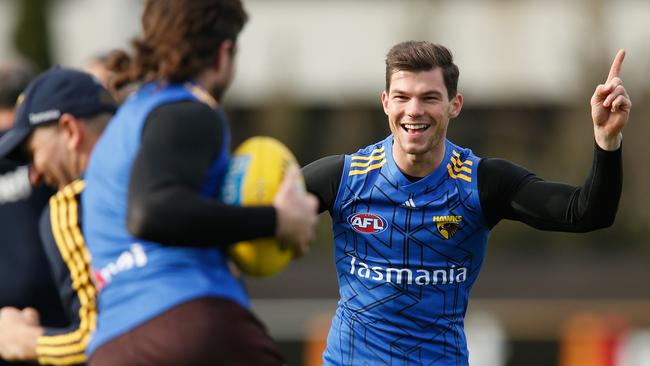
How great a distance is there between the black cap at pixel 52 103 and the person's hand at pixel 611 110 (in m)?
1.76

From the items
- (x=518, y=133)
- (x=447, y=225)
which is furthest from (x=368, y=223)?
(x=518, y=133)

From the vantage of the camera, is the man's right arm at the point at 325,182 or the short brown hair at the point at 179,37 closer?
the short brown hair at the point at 179,37

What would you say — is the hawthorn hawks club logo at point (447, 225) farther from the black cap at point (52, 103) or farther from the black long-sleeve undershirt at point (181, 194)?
the black cap at point (52, 103)

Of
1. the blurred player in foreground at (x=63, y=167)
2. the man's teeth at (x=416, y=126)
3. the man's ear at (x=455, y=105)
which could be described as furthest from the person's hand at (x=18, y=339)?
the man's ear at (x=455, y=105)

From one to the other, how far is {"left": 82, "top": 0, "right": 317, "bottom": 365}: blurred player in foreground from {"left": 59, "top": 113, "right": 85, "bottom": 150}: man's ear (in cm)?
50

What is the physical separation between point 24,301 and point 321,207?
1.54 m

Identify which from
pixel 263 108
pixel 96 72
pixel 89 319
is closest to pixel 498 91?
pixel 263 108

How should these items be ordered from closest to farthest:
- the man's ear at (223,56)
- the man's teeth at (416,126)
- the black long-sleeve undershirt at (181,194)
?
the black long-sleeve undershirt at (181,194) → the man's ear at (223,56) → the man's teeth at (416,126)

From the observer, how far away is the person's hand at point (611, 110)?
13.5ft

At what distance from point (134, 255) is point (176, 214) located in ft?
1.09

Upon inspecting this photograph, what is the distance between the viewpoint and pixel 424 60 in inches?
170

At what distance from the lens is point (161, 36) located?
362cm

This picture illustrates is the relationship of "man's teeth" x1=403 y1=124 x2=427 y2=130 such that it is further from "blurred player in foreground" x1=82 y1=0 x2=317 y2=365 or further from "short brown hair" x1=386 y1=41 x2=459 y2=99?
"blurred player in foreground" x1=82 y1=0 x2=317 y2=365

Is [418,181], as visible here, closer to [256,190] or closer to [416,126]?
[416,126]
